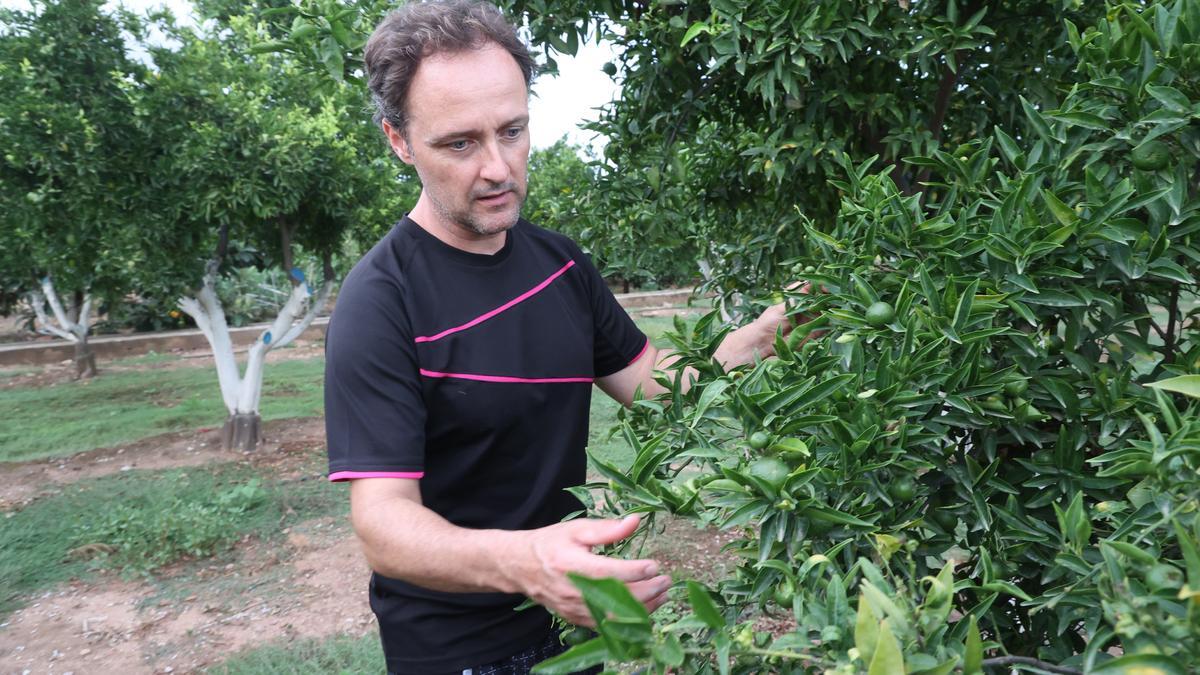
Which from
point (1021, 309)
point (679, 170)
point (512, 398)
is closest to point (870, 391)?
point (1021, 309)

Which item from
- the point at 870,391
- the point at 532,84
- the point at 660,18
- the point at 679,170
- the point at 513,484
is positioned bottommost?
the point at 513,484

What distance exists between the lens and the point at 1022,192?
1276 millimetres

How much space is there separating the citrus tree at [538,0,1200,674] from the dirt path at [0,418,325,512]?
712cm

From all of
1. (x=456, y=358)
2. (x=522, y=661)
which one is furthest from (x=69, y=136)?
(x=522, y=661)

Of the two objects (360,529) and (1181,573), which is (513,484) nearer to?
(360,529)

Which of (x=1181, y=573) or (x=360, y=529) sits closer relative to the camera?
(x=1181, y=573)

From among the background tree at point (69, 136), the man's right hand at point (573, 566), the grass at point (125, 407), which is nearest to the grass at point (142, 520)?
the grass at point (125, 407)

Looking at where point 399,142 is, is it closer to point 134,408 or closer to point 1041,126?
point 1041,126

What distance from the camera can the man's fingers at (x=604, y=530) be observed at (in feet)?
3.68

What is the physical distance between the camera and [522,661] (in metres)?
1.89

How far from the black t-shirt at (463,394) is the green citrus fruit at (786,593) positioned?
742 mm

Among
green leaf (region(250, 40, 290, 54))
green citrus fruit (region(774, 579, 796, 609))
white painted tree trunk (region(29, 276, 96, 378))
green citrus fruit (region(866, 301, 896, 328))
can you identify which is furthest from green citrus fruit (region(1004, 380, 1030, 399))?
white painted tree trunk (region(29, 276, 96, 378))

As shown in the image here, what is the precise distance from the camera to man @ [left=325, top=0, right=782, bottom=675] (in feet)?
5.07

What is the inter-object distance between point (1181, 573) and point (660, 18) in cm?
183
